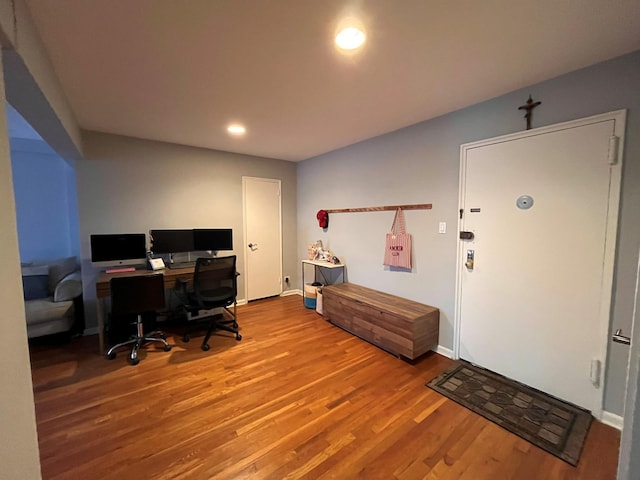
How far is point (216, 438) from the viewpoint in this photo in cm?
174

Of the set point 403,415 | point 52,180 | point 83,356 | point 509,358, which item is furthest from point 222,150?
point 509,358

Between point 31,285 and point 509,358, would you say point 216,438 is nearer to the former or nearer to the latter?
point 509,358

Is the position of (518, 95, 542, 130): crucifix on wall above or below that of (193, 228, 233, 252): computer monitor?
above

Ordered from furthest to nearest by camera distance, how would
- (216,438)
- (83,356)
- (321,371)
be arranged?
1. (83,356)
2. (321,371)
3. (216,438)

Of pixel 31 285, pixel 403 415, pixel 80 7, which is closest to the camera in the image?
pixel 80 7

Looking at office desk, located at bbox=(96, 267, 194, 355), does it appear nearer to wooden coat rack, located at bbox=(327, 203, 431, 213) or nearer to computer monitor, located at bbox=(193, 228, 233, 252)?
computer monitor, located at bbox=(193, 228, 233, 252)

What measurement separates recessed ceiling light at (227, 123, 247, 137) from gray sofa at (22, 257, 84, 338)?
8.43ft

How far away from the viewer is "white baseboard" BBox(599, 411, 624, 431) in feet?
5.91

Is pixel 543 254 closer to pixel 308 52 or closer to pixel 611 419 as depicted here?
pixel 611 419

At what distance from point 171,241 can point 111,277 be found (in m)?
0.91

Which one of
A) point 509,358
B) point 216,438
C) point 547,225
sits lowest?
point 216,438

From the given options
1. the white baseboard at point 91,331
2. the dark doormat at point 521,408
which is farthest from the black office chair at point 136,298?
the dark doormat at point 521,408

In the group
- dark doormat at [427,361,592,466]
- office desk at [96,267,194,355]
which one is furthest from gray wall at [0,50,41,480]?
dark doormat at [427,361,592,466]

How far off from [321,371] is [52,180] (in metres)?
4.51
